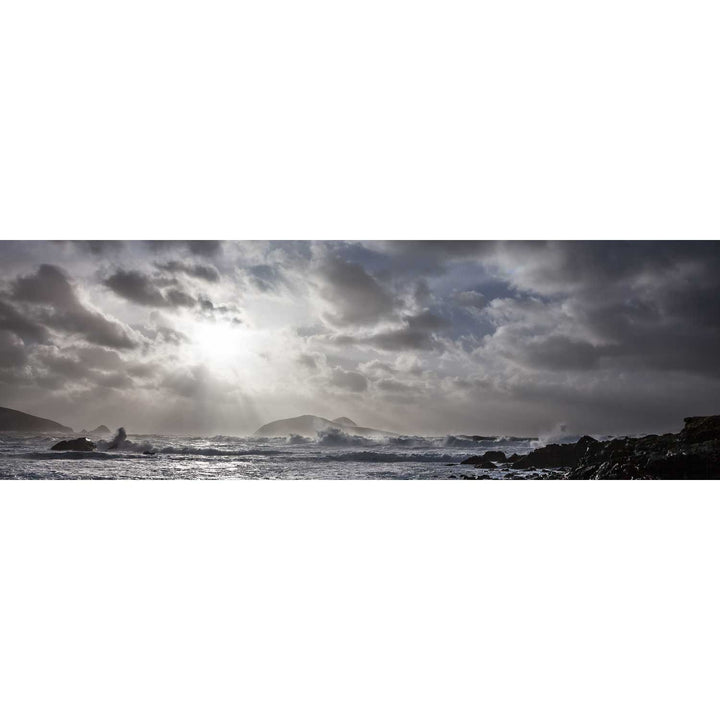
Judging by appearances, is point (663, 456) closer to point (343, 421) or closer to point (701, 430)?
point (701, 430)

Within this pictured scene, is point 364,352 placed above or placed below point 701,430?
above

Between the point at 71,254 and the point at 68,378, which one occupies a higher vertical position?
the point at 71,254

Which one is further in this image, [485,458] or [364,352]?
[364,352]

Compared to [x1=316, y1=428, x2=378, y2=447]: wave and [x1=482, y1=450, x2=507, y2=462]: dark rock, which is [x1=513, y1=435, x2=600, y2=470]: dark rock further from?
[x1=316, y1=428, x2=378, y2=447]: wave

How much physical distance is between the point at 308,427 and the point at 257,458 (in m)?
0.53

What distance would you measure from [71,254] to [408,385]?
3293mm

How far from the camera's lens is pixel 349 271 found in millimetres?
6090

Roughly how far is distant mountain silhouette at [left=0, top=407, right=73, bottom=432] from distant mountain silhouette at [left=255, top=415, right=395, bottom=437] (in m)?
1.86

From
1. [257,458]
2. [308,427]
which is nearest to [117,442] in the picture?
[257,458]

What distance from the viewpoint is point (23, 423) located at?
19.8 ft

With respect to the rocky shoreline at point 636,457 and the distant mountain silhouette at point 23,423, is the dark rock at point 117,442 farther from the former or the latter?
the rocky shoreline at point 636,457
